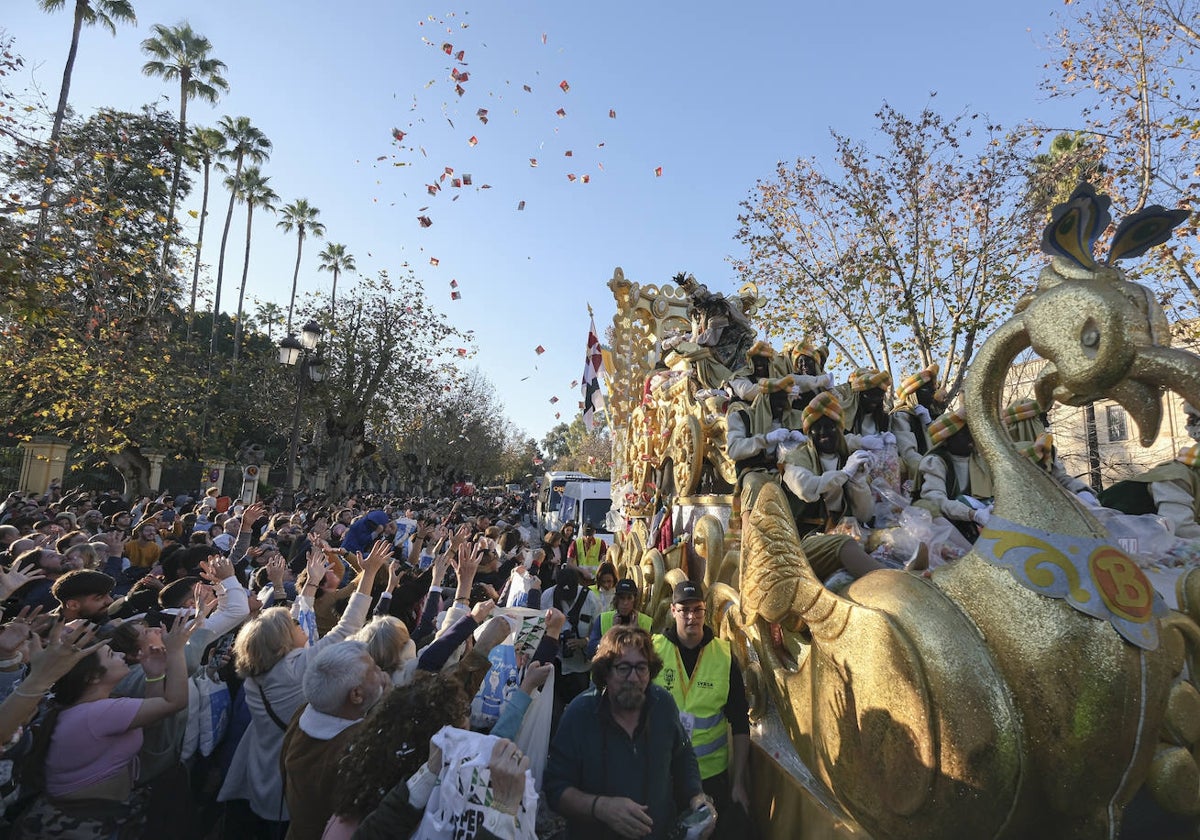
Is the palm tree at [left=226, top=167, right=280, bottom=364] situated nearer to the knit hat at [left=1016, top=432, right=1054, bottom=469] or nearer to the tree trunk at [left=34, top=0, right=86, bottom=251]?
the tree trunk at [left=34, top=0, right=86, bottom=251]

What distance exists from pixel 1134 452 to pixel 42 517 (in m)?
22.7

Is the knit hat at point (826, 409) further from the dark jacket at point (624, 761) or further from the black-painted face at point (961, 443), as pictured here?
the dark jacket at point (624, 761)

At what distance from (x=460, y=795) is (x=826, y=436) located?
133 inches

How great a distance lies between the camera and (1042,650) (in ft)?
6.28

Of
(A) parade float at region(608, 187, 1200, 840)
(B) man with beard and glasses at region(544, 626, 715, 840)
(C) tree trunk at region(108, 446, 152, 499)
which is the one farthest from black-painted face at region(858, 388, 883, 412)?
(C) tree trunk at region(108, 446, 152, 499)

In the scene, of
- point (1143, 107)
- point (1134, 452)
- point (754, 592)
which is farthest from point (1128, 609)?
point (1134, 452)

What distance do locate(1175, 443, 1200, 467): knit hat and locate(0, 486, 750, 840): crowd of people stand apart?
110 inches

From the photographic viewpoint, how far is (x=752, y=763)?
3.24 metres

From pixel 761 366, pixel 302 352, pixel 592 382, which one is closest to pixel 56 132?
pixel 302 352

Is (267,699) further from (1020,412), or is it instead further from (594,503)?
(594,503)

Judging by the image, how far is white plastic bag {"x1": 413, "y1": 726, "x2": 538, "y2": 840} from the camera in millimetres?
1640

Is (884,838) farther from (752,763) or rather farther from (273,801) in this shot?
(273,801)

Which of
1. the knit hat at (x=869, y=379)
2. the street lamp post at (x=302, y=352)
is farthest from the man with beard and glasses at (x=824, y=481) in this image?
the street lamp post at (x=302, y=352)

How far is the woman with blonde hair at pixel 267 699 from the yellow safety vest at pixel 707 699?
1.68m
